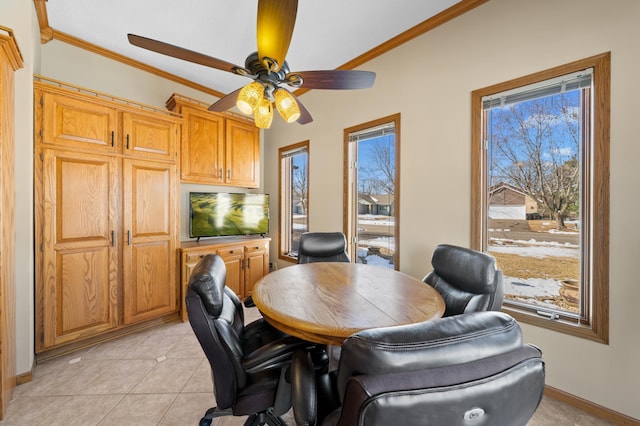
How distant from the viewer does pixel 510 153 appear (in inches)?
78.7

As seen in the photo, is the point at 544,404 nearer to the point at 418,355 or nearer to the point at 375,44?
the point at 418,355

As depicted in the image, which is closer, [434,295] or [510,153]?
[434,295]

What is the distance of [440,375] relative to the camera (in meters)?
0.54

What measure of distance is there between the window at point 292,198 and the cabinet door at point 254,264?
415 mm

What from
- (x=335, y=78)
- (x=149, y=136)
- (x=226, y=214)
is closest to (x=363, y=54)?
(x=335, y=78)

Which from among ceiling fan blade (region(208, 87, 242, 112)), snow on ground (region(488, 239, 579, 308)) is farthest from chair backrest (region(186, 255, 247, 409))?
snow on ground (region(488, 239, 579, 308))

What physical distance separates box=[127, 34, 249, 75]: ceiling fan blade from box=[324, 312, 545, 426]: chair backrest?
67.0 inches

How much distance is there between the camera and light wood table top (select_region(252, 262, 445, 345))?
112 centimetres

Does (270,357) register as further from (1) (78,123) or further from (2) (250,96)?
(1) (78,123)

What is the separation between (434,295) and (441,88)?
1.82 m

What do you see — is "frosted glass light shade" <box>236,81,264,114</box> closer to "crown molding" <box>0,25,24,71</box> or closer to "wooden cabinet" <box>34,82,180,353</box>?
"crown molding" <box>0,25,24,71</box>

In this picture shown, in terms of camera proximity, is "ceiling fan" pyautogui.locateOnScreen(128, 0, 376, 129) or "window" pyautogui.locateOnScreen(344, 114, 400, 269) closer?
"ceiling fan" pyautogui.locateOnScreen(128, 0, 376, 129)

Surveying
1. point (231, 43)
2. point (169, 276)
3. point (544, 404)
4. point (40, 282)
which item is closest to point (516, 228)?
point (544, 404)

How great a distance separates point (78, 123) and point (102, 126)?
163mm
